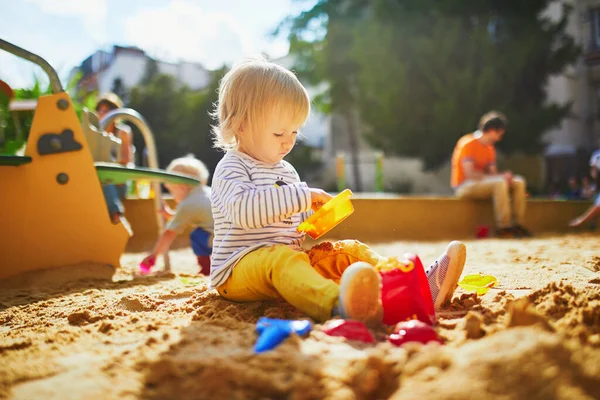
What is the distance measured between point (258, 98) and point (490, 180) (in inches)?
163

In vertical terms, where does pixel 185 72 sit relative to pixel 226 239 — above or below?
above

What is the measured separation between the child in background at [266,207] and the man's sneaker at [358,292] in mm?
164

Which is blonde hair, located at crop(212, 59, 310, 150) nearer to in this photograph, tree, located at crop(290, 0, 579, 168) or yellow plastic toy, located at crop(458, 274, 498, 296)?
yellow plastic toy, located at crop(458, 274, 498, 296)

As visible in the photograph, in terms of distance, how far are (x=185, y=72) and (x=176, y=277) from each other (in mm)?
15435

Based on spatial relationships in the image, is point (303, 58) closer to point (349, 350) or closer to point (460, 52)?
point (460, 52)

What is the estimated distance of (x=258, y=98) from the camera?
1.57m

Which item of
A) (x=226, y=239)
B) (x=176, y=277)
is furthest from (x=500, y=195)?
A: (x=226, y=239)

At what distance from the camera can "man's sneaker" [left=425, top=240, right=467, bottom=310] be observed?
4.80 feet

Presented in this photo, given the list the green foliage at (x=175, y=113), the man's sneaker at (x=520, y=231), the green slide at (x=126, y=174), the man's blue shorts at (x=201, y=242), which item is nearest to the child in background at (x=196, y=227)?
the man's blue shorts at (x=201, y=242)

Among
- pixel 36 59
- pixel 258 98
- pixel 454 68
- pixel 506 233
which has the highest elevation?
pixel 454 68

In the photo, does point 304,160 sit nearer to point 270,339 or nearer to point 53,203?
point 53,203

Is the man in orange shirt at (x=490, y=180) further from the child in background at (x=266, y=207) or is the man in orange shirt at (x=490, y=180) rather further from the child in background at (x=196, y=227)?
the child in background at (x=266, y=207)

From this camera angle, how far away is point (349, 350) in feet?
3.30

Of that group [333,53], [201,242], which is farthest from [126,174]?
[333,53]
